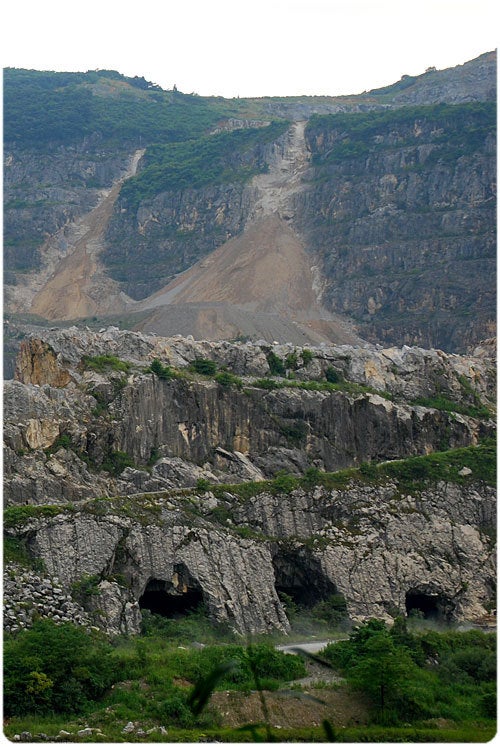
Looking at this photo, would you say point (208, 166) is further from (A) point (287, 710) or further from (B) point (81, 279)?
(A) point (287, 710)

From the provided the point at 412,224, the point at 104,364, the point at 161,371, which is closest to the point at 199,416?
the point at 161,371

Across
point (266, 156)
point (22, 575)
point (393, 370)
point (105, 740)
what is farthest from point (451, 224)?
point (105, 740)

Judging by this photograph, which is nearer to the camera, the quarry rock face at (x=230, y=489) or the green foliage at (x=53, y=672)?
the green foliage at (x=53, y=672)

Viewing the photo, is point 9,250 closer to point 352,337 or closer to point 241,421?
point 352,337

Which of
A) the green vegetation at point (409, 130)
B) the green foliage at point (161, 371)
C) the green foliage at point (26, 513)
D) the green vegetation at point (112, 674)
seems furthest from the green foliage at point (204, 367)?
the green vegetation at point (409, 130)

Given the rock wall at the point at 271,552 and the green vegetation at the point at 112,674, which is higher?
the rock wall at the point at 271,552

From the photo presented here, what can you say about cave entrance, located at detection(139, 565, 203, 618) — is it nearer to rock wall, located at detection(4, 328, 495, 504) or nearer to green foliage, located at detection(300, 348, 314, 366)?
rock wall, located at detection(4, 328, 495, 504)

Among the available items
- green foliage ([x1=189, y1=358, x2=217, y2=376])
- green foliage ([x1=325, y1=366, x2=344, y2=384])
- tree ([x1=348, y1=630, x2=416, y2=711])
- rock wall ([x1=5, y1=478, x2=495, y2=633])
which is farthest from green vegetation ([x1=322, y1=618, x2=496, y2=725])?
green foliage ([x1=325, y1=366, x2=344, y2=384])

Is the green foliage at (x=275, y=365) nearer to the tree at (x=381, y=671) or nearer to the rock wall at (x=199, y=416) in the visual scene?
the rock wall at (x=199, y=416)
